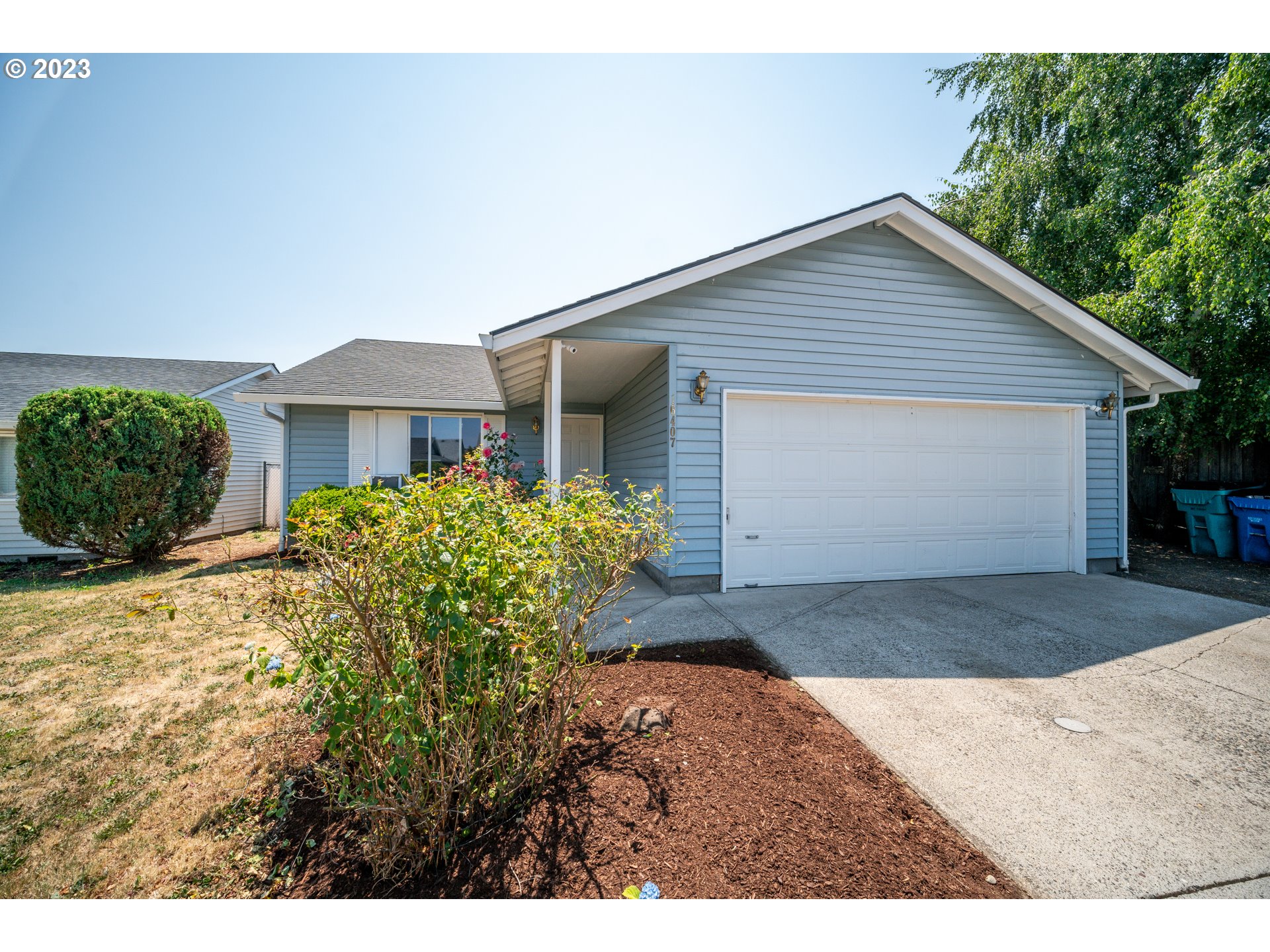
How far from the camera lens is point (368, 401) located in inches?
346

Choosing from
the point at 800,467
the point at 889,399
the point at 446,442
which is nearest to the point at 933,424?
the point at 889,399

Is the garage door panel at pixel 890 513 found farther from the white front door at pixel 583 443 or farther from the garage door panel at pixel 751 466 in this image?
the white front door at pixel 583 443

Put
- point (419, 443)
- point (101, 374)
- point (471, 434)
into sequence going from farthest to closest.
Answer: point (101, 374) → point (471, 434) → point (419, 443)

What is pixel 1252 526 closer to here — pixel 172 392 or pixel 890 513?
pixel 890 513

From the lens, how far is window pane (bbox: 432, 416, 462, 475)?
962cm

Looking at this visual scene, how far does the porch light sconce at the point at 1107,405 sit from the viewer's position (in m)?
6.83

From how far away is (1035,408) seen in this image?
676 cm

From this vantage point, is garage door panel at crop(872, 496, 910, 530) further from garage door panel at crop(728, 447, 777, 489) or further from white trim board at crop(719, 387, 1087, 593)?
garage door panel at crop(728, 447, 777, 489)

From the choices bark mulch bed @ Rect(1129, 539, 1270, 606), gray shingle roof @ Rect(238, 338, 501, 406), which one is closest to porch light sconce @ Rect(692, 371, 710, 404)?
gray shingle roof @ Rect(238, 338, 501, 406)

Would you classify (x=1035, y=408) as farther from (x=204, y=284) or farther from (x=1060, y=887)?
(x=204, y=284)

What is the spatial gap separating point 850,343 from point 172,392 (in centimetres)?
1347

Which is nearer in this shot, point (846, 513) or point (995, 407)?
point (846, 513)
